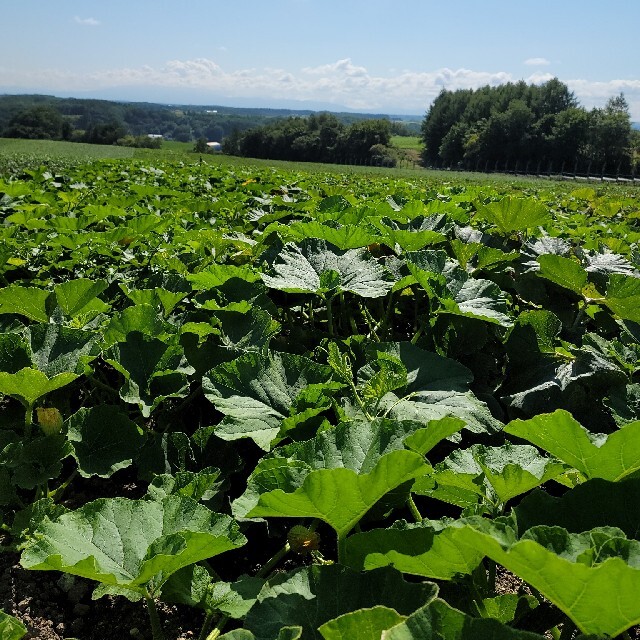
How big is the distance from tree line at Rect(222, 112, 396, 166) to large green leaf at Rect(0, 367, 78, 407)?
3249 inches

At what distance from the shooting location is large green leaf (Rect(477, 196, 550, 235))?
8.66ft

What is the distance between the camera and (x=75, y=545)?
3.70 ft

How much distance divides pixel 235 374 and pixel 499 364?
44.4 inches

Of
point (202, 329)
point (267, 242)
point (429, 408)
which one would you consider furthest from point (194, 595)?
point (267, 242)

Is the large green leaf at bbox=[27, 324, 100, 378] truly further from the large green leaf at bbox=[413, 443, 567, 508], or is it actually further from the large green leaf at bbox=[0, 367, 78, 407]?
the large green leaf at bbox=[413, 443, 567, 508]

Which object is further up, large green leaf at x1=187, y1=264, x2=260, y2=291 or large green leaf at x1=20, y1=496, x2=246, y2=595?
large green leaf at x1=187, y1=264, x2=260, y2=291

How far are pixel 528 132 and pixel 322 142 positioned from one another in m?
28.9

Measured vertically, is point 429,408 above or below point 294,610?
→ above

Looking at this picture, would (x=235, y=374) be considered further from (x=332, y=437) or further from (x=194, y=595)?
(x=194, y=595)

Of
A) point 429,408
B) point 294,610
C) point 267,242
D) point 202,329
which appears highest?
point 267,242

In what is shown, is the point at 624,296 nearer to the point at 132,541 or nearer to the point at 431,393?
the point at 431,393

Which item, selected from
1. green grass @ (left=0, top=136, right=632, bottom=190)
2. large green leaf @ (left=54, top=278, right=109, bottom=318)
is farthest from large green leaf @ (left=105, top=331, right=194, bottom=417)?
green grass @ (left=0, top=136, right=632, bottom=190)

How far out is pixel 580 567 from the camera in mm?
694

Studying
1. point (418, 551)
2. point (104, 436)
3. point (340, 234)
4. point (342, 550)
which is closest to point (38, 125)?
point (340, 234)
